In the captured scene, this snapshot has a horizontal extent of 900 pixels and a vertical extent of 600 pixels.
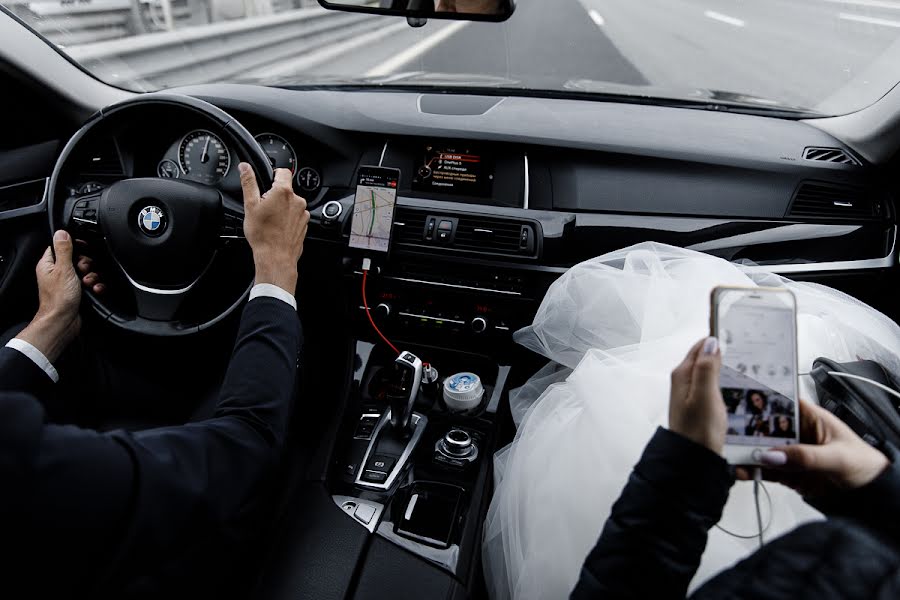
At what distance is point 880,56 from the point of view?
274cm

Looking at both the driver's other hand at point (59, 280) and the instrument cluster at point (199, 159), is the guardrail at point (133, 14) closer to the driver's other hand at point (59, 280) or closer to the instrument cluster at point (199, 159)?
the instrument cluster at point (199, 159)

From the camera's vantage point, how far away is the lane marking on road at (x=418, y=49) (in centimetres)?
791

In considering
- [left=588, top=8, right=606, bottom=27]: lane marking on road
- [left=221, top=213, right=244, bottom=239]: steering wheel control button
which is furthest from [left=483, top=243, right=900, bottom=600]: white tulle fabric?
[left=588, top=8, right=606, bottom=27]: lane marking on road

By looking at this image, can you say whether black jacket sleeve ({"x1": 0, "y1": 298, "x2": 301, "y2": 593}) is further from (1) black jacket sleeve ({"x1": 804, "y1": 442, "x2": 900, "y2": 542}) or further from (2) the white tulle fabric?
(1) black jacket sleeve ({"x1": 804, "y1": 442, "x2": 900, "y2": 542})

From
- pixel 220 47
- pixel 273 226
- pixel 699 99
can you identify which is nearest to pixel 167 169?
pixel 273 226

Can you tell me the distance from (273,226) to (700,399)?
134 cm

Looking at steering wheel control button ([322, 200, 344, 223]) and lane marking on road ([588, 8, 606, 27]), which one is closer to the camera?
steering wheel control button ([322, 200, 344, 223])

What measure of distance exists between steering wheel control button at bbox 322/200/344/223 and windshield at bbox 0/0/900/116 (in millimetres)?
2428

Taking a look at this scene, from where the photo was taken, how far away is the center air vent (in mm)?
2314

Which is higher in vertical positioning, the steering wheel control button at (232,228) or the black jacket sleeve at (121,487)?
the steering wheel control button at (232,228)

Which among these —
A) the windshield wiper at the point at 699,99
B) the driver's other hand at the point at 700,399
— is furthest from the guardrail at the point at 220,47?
the driver's other hand at the point at 700,399

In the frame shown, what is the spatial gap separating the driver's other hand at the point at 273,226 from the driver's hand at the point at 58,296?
0.67 m

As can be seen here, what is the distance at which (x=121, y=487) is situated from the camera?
1136 mm

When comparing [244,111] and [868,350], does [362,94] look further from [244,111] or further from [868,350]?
[868,350]
